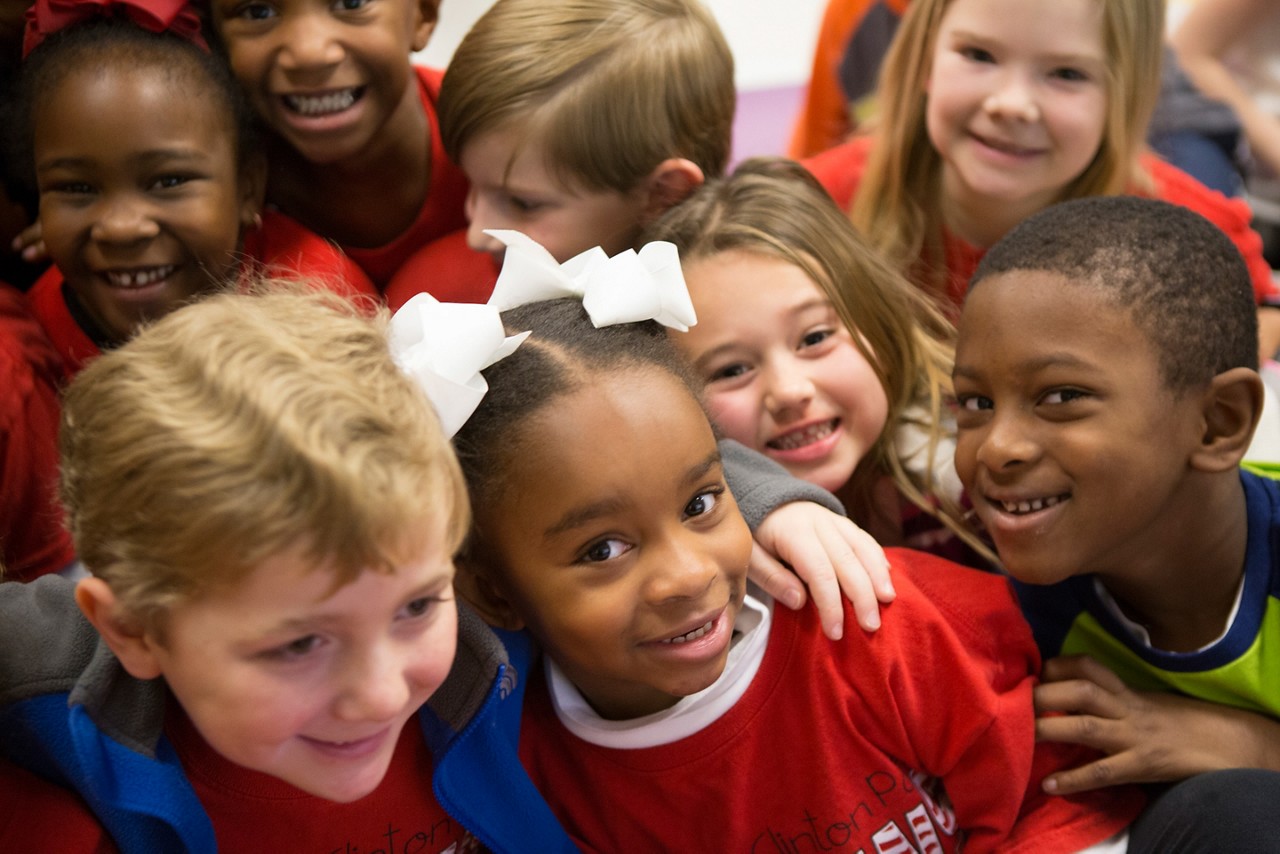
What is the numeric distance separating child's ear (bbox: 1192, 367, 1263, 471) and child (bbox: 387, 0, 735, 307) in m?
0.71

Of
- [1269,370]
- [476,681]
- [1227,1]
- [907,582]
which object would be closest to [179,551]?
[476,681]

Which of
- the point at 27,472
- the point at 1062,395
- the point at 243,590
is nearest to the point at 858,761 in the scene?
the point at 1062,395

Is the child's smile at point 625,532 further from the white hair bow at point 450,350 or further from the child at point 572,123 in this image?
the child at point 572,123

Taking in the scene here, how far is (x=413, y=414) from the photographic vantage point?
899mm

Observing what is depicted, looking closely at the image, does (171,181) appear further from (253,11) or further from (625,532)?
(625,532)

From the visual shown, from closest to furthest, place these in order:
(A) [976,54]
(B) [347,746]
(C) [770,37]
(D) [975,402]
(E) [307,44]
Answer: (B) [347,746] < (D) [975,402] < (E) [307,44] < (A) [976,54] < (C) [770,37]

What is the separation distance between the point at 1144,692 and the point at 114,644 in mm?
973

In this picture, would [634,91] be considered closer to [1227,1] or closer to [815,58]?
[815,58]

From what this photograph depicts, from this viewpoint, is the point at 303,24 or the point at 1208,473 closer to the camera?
the point at 1208,473

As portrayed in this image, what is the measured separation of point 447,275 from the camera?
5.39 feet

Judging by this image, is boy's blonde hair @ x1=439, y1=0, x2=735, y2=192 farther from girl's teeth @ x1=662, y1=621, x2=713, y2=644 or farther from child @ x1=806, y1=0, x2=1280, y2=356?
girl's teeth @ x1=662, y1=621, x2=713, y2=644

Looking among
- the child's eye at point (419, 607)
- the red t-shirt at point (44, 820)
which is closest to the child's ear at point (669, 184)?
the child's eye at point (419, 607)

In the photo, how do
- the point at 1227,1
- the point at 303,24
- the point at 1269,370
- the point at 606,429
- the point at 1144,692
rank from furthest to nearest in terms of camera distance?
the point at 1227,1, the point at 1269,370, the point at 303,24, the point at 1144,692, the point at 606,429

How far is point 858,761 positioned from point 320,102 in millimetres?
1023
